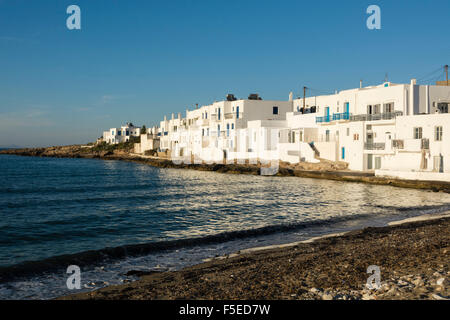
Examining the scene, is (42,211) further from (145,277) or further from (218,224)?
(145,277)

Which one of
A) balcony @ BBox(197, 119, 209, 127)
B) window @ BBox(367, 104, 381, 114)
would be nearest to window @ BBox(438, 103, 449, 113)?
window @ BBox(367, 104, 381, 114)

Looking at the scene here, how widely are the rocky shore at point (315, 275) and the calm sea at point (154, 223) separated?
5.35ft

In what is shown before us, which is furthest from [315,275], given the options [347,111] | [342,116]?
[347,111]

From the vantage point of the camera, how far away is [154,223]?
1903cm

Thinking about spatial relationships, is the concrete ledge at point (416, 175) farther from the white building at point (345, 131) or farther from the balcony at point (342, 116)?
the balcony at point (342, 116)

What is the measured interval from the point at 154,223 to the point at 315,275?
12035mm

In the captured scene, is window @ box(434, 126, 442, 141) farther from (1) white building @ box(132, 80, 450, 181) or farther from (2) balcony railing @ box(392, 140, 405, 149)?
(2) balcony railing @ box(392, 140, 405, 149)

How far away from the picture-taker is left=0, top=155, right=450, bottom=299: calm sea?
37.9 ft

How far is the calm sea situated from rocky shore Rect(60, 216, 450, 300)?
1631mm

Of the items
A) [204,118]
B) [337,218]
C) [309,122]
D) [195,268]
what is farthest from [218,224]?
[204,118]

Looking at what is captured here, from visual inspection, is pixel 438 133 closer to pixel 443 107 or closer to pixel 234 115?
pixel 443 107

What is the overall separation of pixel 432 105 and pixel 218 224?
118ft

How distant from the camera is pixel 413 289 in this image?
Result: 22.7 feet

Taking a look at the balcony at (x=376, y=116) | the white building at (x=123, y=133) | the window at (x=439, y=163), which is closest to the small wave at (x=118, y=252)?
the window at (x=439, y=163)
